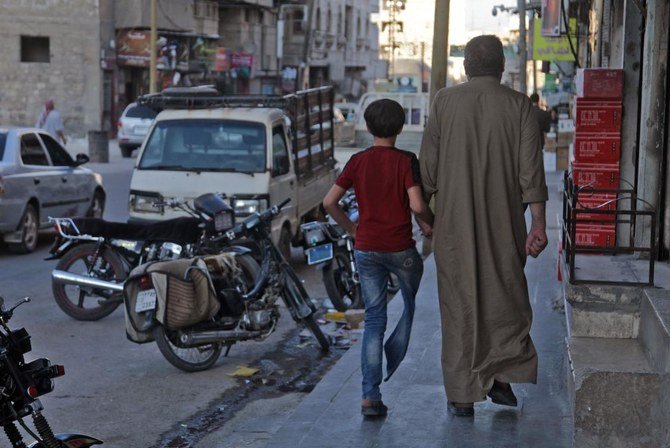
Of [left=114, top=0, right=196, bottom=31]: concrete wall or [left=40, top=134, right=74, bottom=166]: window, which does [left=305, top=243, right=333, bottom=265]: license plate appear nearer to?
[left=40, top=134, right=74, bottom=166]: window

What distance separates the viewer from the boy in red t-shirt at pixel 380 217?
6.35 m

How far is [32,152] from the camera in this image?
15.4 metres

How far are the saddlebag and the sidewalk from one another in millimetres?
1088

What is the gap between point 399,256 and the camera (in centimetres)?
644

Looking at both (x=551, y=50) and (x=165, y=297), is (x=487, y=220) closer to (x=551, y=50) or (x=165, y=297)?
(x=165, y=297)

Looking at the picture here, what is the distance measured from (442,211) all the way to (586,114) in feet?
8.53

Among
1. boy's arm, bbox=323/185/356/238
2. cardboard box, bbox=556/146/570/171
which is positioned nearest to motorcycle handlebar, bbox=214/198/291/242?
boy's arm, bbox=323/185/356/238

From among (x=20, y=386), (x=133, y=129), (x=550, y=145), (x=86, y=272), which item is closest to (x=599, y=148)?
(x=86, y=272)

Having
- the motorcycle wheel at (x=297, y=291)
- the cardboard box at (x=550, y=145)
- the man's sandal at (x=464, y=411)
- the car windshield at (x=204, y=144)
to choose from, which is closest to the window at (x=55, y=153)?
the car windshield at (x=204, y=144)

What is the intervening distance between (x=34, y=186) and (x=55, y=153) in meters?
1.12

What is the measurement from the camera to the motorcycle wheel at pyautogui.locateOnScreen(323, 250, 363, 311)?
36.4 ft

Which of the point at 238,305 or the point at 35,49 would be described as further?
the point at 35,49

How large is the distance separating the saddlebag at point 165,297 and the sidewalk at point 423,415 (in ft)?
3.57

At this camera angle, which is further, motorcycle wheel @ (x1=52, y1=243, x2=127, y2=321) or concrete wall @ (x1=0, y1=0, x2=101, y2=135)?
concrete wall @ (x1=0, y1=0, x2=101, y2=135)
